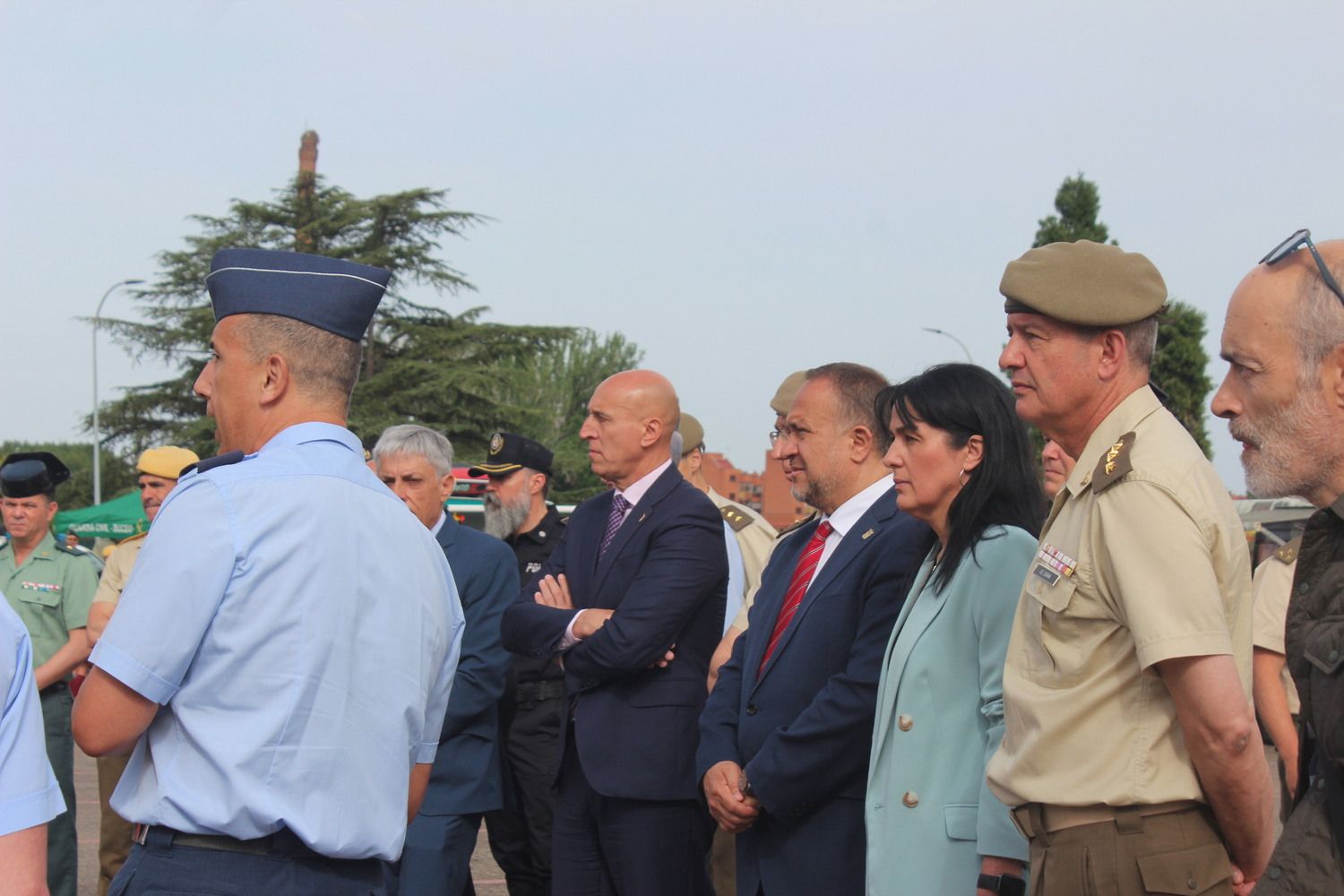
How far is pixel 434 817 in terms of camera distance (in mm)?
5266

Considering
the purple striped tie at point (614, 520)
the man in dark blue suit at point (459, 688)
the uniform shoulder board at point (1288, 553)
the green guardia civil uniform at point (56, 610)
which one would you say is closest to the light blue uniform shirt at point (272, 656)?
the man in dark blue suit at point (459, 688)

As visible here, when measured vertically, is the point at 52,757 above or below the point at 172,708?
below

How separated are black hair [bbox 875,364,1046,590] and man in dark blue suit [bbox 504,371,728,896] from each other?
54.1 inches

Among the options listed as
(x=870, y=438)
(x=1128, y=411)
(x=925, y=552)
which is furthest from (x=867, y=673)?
(x=1128, y=411)

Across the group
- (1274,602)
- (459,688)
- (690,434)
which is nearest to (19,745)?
(459,688)

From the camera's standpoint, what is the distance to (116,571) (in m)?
7.25

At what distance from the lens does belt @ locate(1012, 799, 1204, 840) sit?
2.61 meters

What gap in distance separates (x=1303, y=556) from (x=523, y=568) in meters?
5.54

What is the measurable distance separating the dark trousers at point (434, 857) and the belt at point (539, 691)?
37.2 inches

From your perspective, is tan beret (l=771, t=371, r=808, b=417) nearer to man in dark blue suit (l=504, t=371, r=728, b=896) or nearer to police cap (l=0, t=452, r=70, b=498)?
man in dark blue suit (l=504, t=371, r=728, b=896)

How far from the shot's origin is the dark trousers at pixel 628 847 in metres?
4.57

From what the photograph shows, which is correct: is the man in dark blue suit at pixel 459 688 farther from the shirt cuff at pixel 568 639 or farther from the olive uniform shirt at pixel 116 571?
the olive uniform shirt at pixel 116 571

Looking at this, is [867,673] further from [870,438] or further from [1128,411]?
[1128,411]

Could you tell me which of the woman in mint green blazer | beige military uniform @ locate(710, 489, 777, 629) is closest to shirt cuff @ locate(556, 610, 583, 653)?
the woman in mint green blazer
